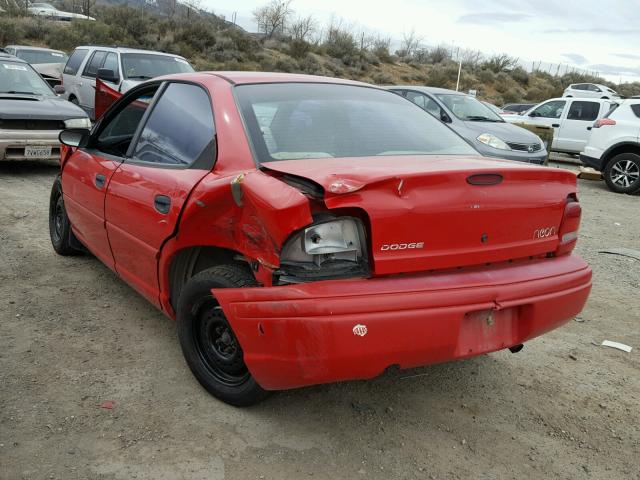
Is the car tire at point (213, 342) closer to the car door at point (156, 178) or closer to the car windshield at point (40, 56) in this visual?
the car door at point (156, 178)

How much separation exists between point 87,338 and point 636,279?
466 centimetres

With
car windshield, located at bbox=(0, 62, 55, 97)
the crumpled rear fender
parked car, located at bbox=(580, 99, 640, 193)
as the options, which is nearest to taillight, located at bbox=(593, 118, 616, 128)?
parked car, located at bbox=(580, 99, 640, 193)

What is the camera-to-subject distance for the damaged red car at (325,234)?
2.39m

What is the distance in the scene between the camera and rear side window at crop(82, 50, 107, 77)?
38.5 feet

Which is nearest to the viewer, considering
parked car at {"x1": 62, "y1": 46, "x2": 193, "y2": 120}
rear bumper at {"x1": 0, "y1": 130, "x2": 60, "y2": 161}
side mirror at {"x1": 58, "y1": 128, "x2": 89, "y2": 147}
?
side mirror at {"x1": 58, "y1": 128, "x2": 89, "y2": 147}

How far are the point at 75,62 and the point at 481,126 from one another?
8.37m

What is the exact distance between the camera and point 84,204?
430 cm

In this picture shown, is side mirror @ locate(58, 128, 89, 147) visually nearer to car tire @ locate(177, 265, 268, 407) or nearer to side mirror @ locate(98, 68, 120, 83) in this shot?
car tire @ locate(177, 265, 268, 407)

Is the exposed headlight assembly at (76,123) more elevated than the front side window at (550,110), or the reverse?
the front side window at (550,110)

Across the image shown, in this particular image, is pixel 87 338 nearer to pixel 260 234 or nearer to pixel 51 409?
pixel 51 409

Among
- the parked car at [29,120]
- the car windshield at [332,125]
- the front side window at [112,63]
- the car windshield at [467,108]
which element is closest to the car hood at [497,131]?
the car windshield at [467,108]

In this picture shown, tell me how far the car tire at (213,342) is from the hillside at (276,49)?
86.2ft

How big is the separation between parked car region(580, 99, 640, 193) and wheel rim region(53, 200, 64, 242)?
381 inches

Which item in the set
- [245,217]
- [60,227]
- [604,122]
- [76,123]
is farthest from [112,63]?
[245,217]
